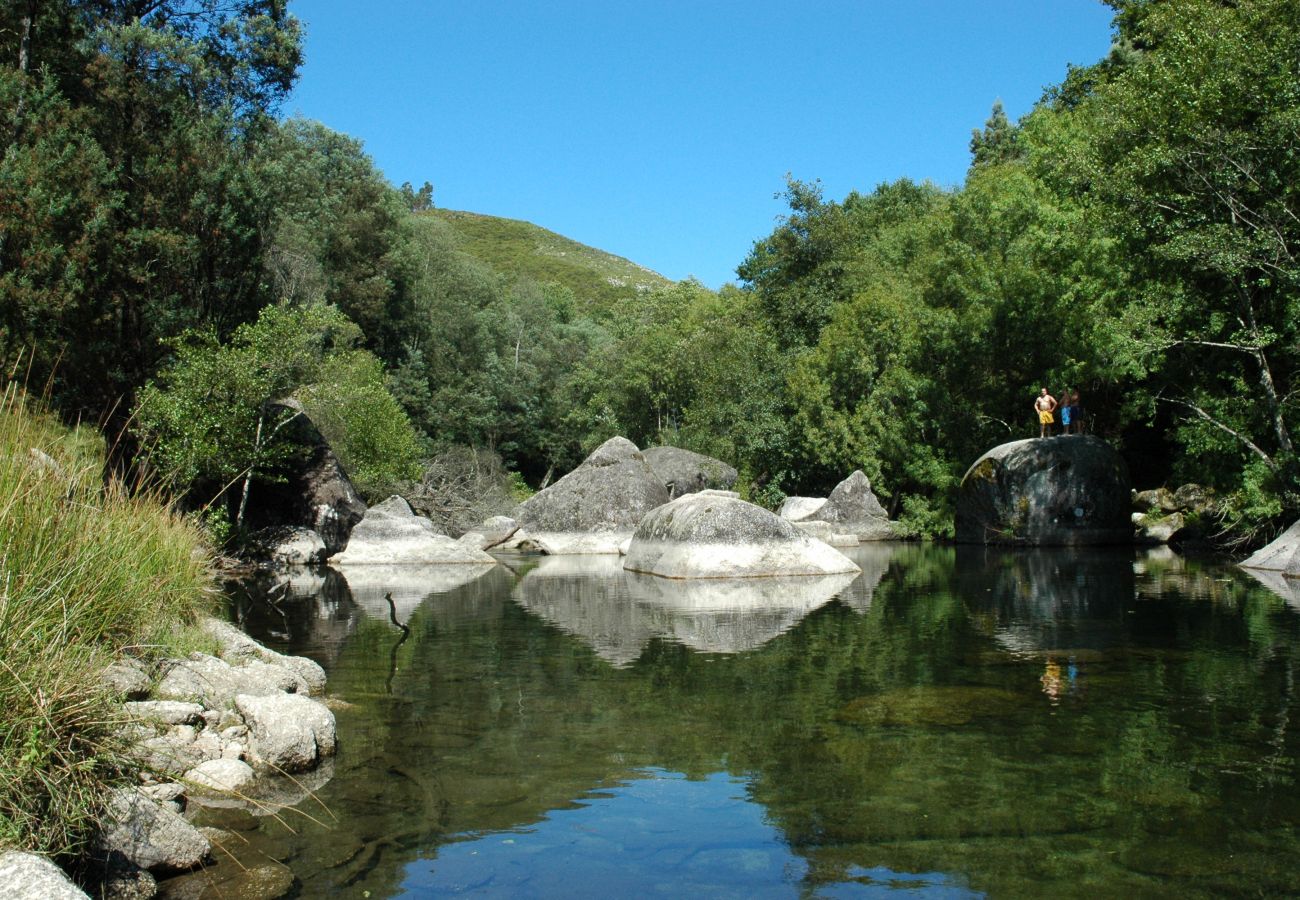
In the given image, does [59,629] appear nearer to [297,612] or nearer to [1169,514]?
[297,612]

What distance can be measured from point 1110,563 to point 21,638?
77.7 feet

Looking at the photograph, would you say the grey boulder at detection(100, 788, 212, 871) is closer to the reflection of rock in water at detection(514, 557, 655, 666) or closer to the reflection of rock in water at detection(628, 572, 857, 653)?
the reflection of rock in water at detection(514, 557, 655, 666)

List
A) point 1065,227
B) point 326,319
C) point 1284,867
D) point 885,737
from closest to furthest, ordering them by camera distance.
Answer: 1. point 1284,867
2. point 885,737
3. point 326,319
4. point 1065,227

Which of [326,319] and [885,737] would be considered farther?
[326,319]

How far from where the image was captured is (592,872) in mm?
5582

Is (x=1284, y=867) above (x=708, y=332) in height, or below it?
below

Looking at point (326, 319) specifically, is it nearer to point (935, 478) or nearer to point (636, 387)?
point (935, 478)

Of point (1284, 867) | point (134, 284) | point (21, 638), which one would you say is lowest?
point (1284, 867)

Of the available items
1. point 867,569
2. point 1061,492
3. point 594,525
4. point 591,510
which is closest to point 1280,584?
point 867,569

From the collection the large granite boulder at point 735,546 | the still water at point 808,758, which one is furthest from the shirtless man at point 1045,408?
the still water at point 808,758

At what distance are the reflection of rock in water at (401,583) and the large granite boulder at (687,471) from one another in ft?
44.1

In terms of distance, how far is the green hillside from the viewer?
111688 mm

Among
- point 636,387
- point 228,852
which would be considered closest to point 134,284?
point 228,852

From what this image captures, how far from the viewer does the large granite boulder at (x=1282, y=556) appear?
20625 mm
